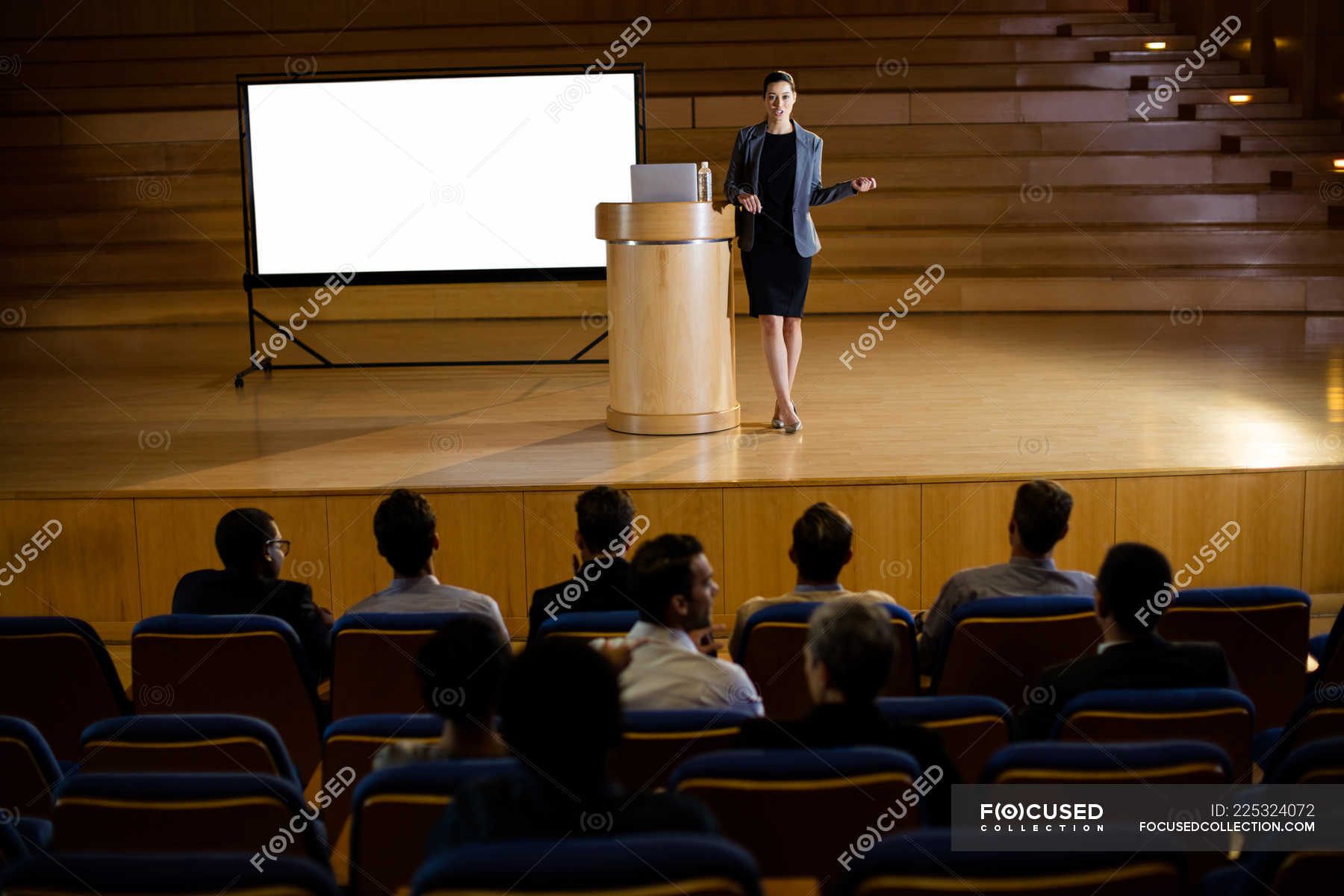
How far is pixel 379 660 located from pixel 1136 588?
1386 millimetres

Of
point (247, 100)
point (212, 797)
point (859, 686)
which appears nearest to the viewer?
point (212, 797)

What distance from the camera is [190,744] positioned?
6.02 feet

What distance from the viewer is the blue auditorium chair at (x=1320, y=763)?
153 cm

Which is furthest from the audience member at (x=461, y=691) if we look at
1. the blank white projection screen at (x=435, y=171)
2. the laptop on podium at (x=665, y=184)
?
the blank white projection screen at (x=435, y=171)

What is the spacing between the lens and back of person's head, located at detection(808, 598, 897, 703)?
1778mm

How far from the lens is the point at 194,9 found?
9656 millimetres

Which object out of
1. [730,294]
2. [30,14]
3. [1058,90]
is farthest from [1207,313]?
[30,14]

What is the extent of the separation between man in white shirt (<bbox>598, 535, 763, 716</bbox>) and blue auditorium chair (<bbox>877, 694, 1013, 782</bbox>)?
311 millimetres

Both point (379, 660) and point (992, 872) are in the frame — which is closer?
point (992, 872)

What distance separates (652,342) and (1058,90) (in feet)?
17.0

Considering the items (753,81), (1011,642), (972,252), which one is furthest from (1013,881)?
(753,81)

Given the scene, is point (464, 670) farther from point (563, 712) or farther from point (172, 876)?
point (172, 876)

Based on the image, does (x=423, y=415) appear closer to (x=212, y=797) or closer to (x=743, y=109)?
(x=212, y=797)

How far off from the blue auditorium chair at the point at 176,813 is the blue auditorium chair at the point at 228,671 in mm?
829
